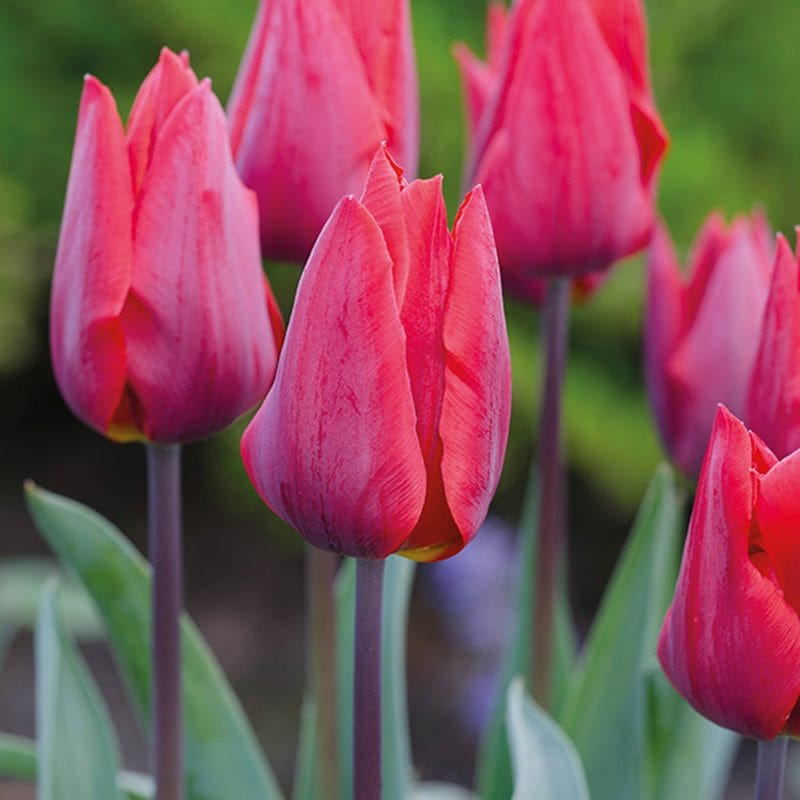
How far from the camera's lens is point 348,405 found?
18.1 inches

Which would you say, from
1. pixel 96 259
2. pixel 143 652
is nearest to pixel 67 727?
pixel 143 652

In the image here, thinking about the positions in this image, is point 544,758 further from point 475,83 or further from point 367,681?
point 475,83

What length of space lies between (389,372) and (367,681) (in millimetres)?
107

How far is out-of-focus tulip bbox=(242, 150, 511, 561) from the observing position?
45cm

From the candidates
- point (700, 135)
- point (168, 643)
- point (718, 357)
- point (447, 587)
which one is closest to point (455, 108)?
point (700, 135)

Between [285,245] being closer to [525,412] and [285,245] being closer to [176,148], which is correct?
[176,148]

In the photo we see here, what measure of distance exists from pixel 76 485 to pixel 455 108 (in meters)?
0.93

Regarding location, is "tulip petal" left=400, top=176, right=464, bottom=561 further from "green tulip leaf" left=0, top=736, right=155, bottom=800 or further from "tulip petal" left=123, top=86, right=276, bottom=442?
"green tulip leaf" left=0, top=736, right=155, bottom=800

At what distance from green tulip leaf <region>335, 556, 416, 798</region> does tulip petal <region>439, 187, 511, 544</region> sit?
18 centimetres

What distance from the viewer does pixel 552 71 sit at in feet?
2.16

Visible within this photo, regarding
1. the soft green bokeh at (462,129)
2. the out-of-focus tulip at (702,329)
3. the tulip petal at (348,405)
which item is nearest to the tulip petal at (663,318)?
the out-of-focus tulip at (702,329)

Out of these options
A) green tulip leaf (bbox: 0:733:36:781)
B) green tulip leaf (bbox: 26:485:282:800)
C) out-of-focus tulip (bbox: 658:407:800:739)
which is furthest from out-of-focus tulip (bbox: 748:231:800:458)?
green tulip leaf (bbox: 0:733:36:781)

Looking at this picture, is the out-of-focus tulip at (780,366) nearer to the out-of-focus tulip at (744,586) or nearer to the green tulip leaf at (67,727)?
the out-of-focus tulip at (744,586)

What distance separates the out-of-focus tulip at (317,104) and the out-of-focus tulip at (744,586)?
23 cm
